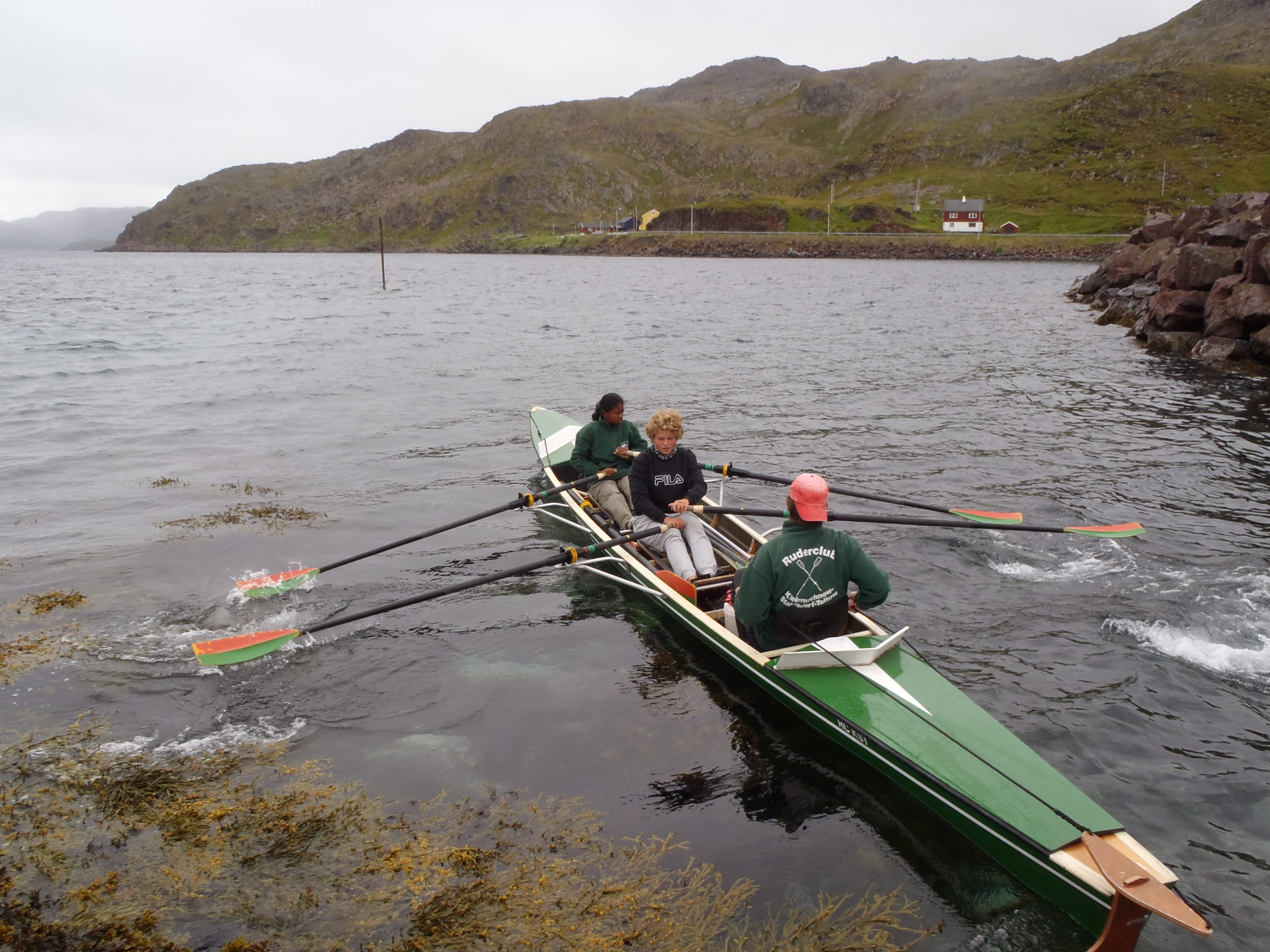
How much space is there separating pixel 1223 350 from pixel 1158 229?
2652cm

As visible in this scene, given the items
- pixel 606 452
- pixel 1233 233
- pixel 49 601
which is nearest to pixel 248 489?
pixel 49 601

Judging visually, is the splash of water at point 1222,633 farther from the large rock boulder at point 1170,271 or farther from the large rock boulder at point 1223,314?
the large rock boulder at point 1170,271

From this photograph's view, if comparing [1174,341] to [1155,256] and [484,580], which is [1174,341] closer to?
[1155,256]

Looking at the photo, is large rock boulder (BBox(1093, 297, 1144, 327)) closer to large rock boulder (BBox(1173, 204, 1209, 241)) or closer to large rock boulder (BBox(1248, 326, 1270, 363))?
large rock boulder (BBox(1173, 204, 1209, 241))

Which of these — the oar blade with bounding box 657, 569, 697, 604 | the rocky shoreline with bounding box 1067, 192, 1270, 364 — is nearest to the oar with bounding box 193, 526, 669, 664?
the oar blade with bounding box 657, 569, 697, 604

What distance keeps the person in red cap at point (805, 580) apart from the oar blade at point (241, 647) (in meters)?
5.56

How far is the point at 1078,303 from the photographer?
2034 inches

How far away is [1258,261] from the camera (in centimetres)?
2641

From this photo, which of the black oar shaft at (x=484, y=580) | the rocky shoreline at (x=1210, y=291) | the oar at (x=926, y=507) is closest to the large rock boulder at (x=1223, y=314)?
the rocky shoreline at (x=1210, y=291)

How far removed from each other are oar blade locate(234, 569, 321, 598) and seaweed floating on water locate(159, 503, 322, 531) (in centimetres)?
298

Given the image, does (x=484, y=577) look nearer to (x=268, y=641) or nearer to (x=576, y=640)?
(x=576, y=640)

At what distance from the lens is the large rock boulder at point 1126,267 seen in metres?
44.8

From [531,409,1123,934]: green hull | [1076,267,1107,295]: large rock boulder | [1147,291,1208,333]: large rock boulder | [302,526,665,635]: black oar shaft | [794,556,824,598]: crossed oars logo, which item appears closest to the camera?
[531,409,1123,934]: green hull

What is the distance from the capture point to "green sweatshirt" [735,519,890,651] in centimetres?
740
